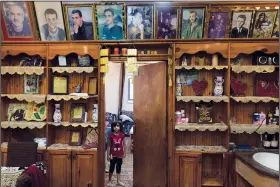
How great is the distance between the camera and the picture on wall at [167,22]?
351 centimetres

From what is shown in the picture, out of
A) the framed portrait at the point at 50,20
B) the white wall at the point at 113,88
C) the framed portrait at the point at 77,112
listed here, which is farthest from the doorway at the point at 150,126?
the white wall at the point at 113,88

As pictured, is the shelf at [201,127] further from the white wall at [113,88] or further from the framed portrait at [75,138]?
the white wall at [113,88]

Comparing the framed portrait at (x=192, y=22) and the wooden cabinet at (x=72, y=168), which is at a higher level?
the framed portrait at (x=192, y=22)

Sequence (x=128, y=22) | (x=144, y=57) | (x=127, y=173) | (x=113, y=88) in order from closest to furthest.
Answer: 1. (x=128, y=22)
2. (x=144, y=57)
3. (x=127, y=173)
4. (x=113, y=88)

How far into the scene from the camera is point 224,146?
376cm

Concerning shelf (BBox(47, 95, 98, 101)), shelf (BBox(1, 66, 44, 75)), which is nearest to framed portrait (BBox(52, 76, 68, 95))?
shelf (BBox(47, 95, 98, 101))

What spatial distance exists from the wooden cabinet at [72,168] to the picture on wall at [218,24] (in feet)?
7.31

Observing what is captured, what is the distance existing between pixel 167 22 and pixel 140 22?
351 mm

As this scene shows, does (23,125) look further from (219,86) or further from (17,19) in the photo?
(219,86)


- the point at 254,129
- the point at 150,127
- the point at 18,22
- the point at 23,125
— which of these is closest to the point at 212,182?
the point at 254,129

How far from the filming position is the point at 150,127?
4012 millimetres

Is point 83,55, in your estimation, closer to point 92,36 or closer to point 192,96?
point 92,36

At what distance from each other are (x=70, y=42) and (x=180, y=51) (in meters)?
1.49

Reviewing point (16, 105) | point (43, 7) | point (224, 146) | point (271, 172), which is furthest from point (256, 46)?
point (16, 105)
